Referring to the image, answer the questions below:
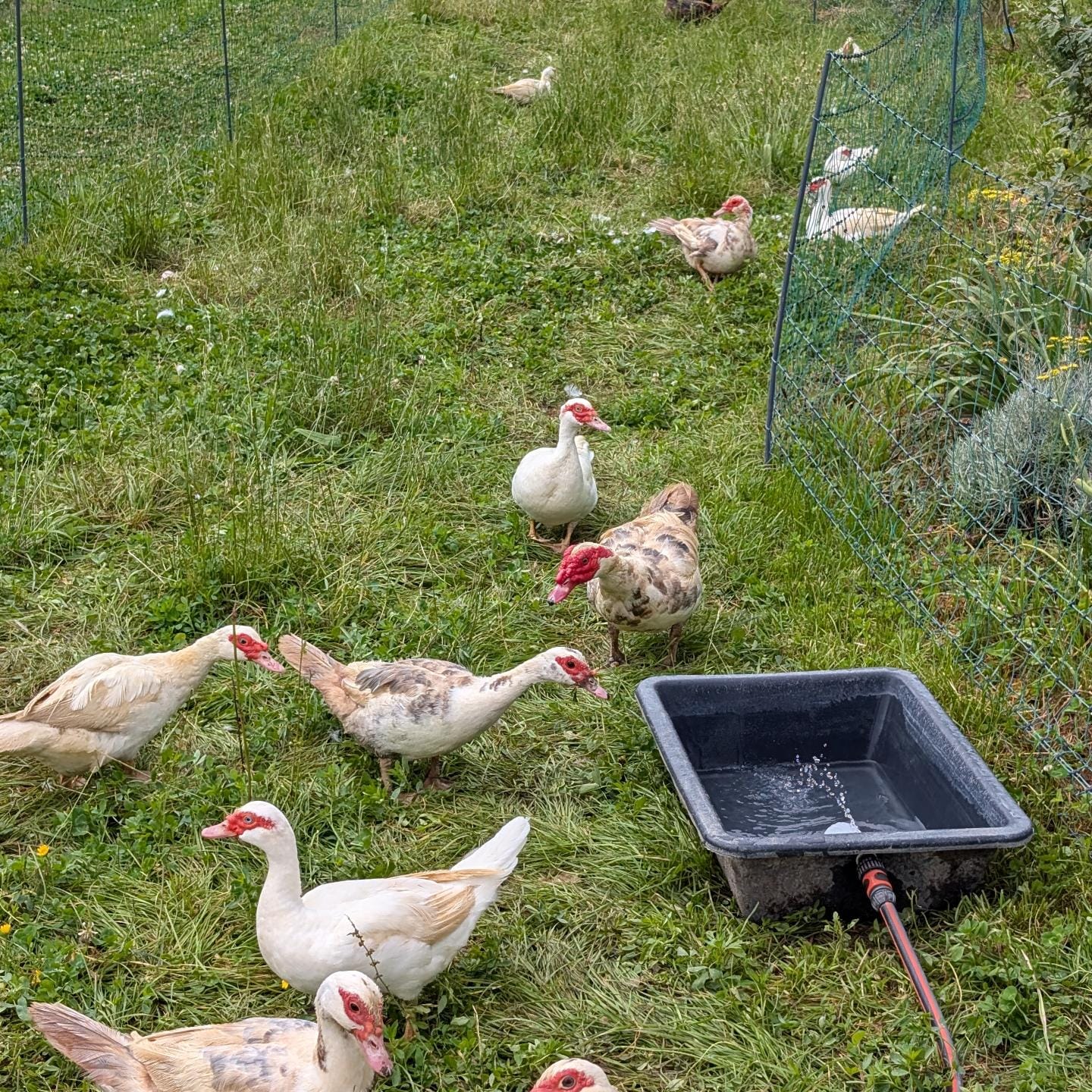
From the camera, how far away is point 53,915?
360 centimetres

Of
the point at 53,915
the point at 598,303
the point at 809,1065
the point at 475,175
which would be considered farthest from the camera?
the point at 475,175

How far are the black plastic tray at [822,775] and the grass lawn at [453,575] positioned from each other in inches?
5.9

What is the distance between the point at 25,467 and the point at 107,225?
2815 millimetres

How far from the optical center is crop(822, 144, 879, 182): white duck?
21.8ft

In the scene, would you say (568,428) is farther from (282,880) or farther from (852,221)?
(282,880)

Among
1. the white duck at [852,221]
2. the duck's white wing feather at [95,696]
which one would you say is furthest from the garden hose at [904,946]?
the white duck at [852,221]

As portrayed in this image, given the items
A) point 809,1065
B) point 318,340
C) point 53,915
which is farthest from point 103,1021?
point 318,340

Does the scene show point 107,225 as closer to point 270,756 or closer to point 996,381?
point 270,756

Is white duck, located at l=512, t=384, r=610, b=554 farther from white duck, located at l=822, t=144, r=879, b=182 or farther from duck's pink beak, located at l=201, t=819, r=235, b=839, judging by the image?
duck's pink beak, located at l=201, t=819, r=235, b=839

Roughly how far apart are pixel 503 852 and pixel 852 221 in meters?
4.54

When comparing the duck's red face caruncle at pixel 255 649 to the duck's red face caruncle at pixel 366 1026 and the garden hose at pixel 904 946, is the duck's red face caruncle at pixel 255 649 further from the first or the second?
the garden hose at pixel 904 946

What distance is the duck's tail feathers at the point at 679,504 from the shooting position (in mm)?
5133

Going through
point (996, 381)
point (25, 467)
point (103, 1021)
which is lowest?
point (103, 1021)

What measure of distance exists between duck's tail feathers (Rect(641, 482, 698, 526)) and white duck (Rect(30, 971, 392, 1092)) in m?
2.66
